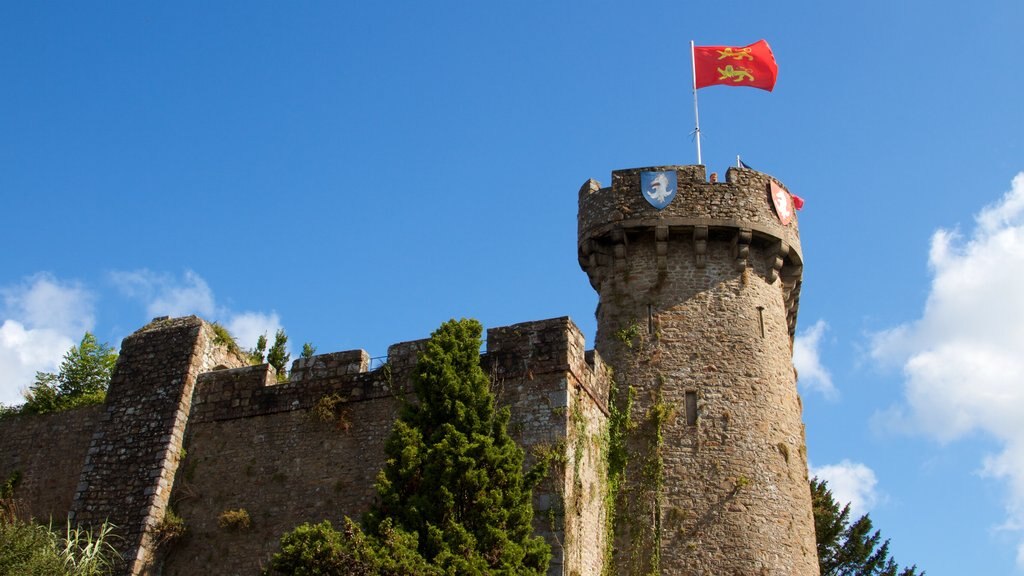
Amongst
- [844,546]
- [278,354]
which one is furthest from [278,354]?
[844,546]

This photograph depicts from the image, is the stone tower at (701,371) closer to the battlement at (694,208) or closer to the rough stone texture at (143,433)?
the battlement at (694,208)

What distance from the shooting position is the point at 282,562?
1535 cm

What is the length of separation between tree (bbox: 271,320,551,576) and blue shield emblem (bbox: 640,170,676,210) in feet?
20.7

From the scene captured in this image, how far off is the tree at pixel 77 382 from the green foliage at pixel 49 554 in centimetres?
407

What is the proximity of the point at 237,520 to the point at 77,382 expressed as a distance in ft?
23.7

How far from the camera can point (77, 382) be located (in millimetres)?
24078

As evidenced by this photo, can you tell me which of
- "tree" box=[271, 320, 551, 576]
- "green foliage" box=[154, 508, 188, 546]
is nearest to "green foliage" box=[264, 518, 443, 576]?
"tree" box=[271, 320, 551, 576]

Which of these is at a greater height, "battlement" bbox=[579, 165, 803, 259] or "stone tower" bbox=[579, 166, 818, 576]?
"battlement" bbox=[579, 165, 803, 259]

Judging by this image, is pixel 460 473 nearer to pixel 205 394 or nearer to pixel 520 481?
pixel 520 481

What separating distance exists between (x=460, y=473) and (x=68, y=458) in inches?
372

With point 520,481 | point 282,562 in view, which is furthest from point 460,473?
point 282,562

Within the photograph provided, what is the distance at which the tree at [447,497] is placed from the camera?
15.2 metres

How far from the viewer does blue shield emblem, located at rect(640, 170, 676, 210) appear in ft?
72.4

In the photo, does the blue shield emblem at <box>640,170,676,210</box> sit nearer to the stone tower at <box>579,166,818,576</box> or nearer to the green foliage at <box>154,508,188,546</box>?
the stone tower at <box>579,166,818,576</box>
